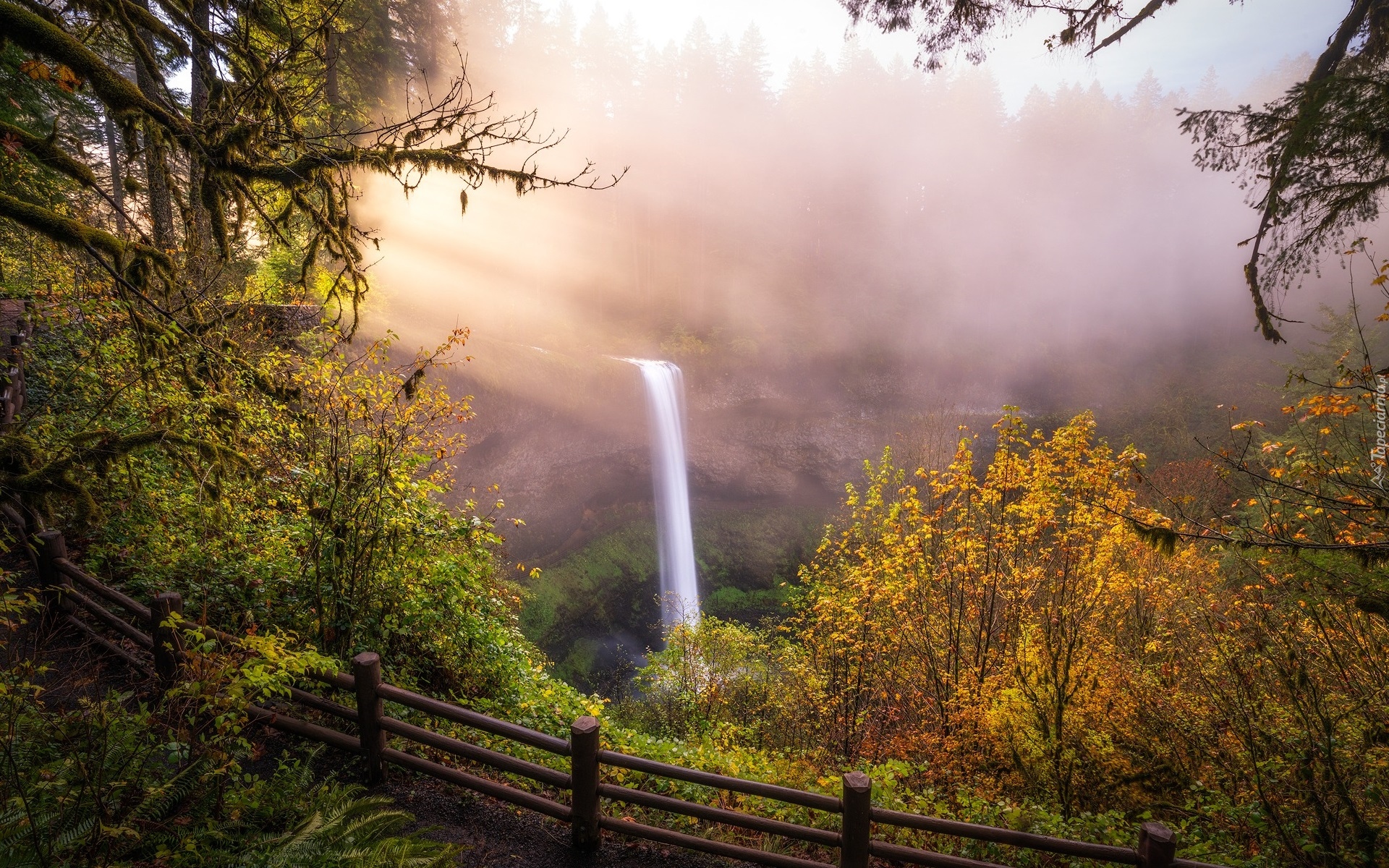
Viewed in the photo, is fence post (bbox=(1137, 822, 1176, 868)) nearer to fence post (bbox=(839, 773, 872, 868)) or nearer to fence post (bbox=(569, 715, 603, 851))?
fence post (bbox=(839, 773, 872, 868))

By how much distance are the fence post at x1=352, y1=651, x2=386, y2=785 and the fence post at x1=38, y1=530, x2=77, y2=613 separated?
354 cm

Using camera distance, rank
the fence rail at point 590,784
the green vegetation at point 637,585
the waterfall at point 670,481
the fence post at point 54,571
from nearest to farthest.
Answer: the fence rail at point 590,784, the fence post at point 54,571, the green vegetation at point 637,585, the waterfall at point 670,481

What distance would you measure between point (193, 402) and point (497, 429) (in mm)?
18065

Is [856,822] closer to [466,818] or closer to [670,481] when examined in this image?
[466,818]

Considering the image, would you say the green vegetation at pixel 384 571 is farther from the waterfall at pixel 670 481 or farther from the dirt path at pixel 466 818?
the waterfall at pixel 670 481

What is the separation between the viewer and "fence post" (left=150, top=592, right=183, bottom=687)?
14.4 feet

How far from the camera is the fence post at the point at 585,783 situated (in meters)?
4.17

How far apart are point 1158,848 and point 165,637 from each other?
7233 millimetres

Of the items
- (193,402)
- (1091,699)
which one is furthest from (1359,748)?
(193,402)

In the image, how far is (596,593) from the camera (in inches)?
1040

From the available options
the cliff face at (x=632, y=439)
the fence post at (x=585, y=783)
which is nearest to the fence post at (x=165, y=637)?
the fence post at (x=585, y=783)

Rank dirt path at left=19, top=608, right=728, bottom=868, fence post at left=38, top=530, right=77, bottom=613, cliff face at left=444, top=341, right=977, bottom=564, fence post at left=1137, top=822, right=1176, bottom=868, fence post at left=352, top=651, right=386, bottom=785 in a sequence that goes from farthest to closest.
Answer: cliff face at left=444, top=341, right=977, bottom=564 < fence post at left=38, top=530, right=77, bottom=613 < fence post at left=352, top=651, right=386, bottom=785 < dirt path at left=19, top=608, right=728, bottom=868 < fence post at left=1137, top=822, right=1176, bottom=868

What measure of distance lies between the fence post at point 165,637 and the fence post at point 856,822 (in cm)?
496

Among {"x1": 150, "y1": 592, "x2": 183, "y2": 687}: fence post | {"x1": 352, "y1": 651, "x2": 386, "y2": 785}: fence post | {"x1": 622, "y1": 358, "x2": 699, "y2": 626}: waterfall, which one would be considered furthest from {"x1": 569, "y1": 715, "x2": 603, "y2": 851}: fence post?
{"x1": 622, "y1": 358, "x2": 699, "y2": 626}: waterfall
